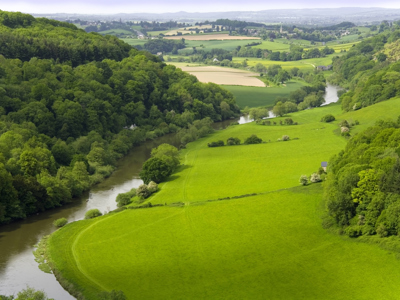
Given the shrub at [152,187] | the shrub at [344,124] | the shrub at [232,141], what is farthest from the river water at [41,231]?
the shrub at [344,124]

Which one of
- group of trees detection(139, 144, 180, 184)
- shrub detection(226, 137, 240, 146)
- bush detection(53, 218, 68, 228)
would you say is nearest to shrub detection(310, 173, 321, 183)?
group of trees detection(139, 144, 180, 184)

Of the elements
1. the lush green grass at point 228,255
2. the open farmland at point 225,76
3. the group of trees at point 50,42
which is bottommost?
the open farmland at point 225,76

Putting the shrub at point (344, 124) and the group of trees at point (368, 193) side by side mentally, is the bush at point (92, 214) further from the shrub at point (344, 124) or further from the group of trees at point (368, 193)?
the shrub at point (344, 124)

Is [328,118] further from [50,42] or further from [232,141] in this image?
[50,42]

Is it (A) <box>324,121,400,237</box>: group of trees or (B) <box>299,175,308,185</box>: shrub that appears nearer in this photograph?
(A) <box>324,121,400,237</box>: group of trees

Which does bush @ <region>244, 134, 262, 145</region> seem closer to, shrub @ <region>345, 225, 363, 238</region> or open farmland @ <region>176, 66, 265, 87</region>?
shrub @ <region>345, 225, 363, 238</region>
